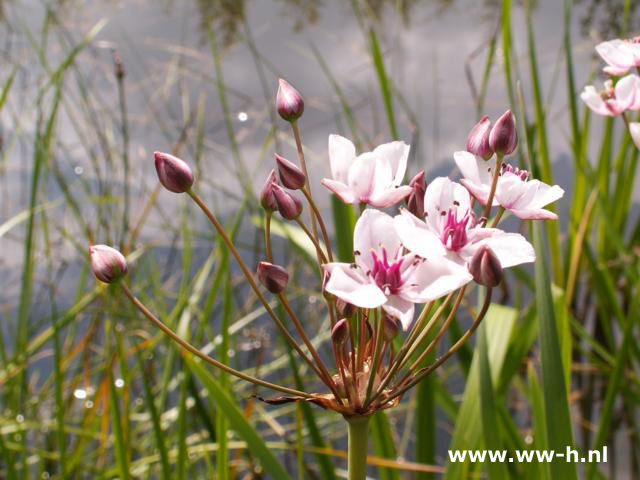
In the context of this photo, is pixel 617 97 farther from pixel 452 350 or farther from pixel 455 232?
pixel 452 350

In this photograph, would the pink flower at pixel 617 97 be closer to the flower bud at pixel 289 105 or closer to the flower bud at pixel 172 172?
the flower bud at pixel 289 105

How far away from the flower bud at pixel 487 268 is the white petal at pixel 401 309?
59 mm

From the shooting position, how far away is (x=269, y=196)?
0.58 meters

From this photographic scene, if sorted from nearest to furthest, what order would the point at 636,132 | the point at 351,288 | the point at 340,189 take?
the point at 351,288
the point at 340,189
the point at 636,132

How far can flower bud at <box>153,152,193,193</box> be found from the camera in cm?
57

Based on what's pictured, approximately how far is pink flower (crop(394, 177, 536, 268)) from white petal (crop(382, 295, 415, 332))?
2.0 inches

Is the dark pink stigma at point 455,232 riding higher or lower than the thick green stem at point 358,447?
higher

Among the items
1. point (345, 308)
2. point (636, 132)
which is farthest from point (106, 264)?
point (636, 132)

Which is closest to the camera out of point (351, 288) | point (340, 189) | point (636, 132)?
point (351, 288)

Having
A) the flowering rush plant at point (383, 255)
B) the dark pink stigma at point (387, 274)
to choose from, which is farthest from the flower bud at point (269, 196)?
the dark pink stigma at point (387, 274)

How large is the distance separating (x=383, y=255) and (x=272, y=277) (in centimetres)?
10

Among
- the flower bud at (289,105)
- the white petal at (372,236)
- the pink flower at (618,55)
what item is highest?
the pink flower at (618,55)

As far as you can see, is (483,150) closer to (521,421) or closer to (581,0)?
(521,421)

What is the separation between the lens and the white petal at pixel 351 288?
0.43 m
